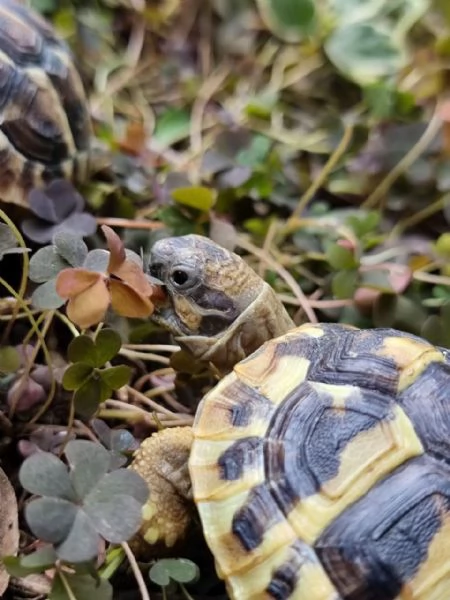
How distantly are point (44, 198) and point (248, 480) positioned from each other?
0.80 meters

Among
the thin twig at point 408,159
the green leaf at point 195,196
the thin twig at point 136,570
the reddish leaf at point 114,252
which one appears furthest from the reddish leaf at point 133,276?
the thin twig at point 408,159

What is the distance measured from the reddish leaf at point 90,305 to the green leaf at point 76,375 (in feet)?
0.33

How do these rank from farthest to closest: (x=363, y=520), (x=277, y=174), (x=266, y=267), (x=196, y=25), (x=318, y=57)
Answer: (x=196, y=25)
(x=318, y=57)
(x=277, y=174)
(x=266, y=267)
(x=363, y=520)

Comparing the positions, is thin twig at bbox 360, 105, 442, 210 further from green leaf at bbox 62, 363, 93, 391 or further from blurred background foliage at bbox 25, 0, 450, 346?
green leaf at bbox 62, 363, 93, 391

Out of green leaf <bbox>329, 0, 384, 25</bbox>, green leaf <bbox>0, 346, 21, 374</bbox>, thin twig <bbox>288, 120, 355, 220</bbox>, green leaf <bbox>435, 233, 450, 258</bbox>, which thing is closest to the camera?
green leaf <bbox>0, 346, 21, 374</bbox>

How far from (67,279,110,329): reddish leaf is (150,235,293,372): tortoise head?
26 cm

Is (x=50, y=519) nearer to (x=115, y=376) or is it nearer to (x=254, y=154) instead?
(x=115, y=376)

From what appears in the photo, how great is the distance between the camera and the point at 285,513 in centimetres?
102

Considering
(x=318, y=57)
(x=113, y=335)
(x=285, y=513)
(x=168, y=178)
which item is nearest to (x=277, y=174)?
(x=168, y=178)

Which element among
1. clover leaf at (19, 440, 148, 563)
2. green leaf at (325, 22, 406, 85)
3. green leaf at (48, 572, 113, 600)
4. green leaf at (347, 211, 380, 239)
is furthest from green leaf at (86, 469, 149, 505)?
green leaf at (325, 22, 406, 85)

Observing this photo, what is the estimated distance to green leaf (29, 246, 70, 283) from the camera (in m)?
1.11

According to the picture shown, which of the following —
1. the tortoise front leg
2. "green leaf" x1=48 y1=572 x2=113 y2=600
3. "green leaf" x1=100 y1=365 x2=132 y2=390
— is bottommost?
the tortoise front leg

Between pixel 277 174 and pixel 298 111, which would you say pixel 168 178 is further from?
pixel 298 111

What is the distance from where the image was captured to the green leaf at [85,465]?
0.92m
